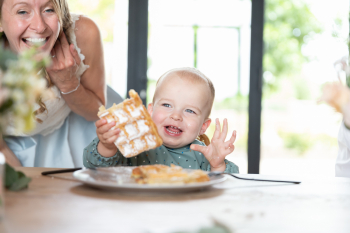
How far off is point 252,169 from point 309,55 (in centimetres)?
458

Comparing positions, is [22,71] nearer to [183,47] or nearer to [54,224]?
[54,224]

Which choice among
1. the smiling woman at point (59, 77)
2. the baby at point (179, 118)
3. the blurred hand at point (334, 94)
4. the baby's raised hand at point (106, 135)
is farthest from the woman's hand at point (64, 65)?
the blurred hand at point (334, 94)

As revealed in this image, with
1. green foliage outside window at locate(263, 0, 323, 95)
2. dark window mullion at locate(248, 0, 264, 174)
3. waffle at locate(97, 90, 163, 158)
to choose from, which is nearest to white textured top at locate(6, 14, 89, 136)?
waffle at locate(97, 90, 163, 158)

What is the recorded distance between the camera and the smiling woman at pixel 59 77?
Result: 64.9 inches

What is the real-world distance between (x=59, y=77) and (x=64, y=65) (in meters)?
0.08

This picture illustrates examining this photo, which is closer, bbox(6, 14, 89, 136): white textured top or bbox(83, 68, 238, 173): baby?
bbox(83, 68, 238, 173): baby

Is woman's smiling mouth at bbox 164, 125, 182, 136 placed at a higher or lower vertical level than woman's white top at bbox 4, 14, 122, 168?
higher

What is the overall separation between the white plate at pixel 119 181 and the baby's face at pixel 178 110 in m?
0.46

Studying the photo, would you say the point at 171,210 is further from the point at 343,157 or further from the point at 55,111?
the point at 55,111

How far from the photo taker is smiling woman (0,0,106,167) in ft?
5.41

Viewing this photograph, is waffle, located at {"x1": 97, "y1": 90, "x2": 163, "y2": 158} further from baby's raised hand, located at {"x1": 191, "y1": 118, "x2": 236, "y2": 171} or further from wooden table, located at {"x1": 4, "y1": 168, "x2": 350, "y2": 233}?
baby's raised hand, located at {"x1": 191, "y1": 118, "x2": 236, "y2": 171}

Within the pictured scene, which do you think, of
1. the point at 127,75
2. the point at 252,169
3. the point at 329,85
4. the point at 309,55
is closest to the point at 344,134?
the point at 329,85

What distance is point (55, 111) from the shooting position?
1929 millimetres

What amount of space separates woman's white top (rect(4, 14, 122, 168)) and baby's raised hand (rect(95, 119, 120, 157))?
2.07ft
